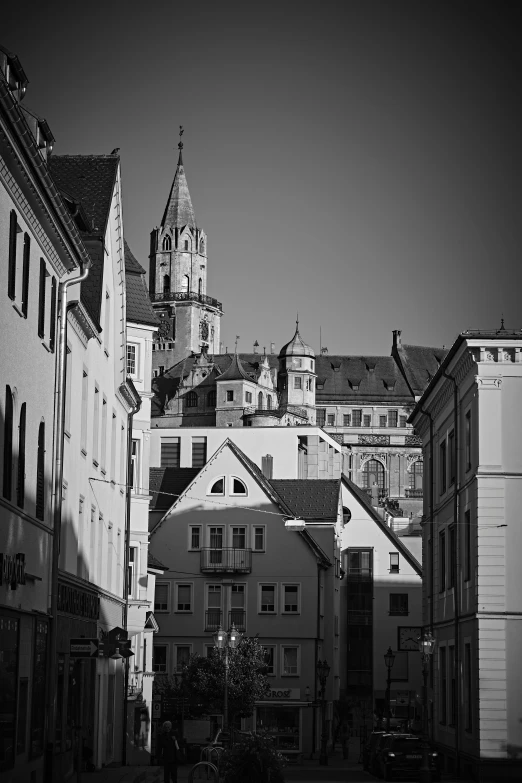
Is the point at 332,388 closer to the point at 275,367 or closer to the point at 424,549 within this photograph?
the point at 275,367

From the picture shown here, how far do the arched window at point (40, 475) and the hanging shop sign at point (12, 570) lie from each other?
2139 mm

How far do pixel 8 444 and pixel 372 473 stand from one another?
146m

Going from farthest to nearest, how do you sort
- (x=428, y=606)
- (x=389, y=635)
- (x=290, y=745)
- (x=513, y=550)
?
(x=389, y=635), (x=290, y=745), (x=428, y=606), (x=513, y=550)

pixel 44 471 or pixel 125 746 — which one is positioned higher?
pixel 44 471

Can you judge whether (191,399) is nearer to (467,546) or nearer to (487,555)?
(467,546)

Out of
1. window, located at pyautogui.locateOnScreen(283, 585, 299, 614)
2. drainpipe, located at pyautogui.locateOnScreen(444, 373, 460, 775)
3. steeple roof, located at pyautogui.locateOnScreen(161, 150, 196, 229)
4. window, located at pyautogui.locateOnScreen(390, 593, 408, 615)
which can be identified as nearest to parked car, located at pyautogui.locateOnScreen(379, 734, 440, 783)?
drainpipe, located at pyautogui.locateOnScreen(444, 373, 460, 775)

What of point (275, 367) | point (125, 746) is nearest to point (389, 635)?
point (125, 746)

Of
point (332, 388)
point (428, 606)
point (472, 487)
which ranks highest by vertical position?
point (332, 388)

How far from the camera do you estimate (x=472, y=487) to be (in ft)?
112

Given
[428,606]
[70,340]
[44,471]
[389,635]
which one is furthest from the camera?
[389,635]

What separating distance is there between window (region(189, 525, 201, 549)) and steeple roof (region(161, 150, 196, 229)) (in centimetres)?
13287

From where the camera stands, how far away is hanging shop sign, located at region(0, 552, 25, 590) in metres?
19.2

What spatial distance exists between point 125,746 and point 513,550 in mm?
11901

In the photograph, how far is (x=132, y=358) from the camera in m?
41.4
